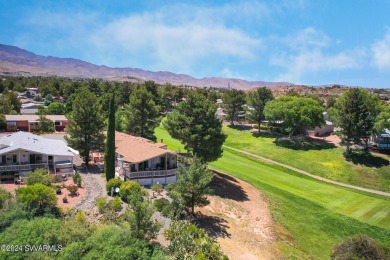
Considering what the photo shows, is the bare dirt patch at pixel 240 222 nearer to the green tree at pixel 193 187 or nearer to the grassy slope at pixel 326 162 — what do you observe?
the green tree at pixel 193 187

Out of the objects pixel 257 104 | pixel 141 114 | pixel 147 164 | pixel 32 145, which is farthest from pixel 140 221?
pixel 257 104

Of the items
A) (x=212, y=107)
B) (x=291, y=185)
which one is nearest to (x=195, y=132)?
(x=212, y=107)

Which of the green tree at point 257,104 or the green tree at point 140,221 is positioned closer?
the green tree at point 140,221

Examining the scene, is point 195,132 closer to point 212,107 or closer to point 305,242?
point 212,107

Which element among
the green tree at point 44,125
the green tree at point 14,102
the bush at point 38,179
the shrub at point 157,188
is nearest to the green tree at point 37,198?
the bush at point 38,179

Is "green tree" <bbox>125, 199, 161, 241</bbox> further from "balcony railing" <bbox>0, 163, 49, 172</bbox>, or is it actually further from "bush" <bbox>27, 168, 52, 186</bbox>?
"balcony railing" <bbox>0, 163, 49, 172</bbox>

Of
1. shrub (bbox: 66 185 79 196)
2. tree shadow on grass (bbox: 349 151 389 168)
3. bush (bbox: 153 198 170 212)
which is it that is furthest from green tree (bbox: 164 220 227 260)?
tree shadow on grass (bbox: 349 151 389 168)
